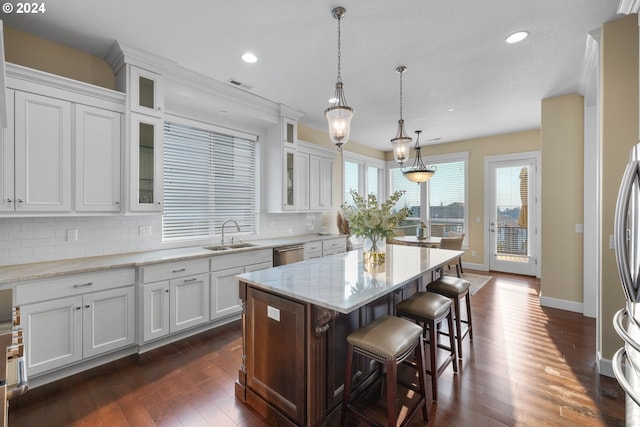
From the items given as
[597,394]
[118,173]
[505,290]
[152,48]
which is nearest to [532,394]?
[597,394]

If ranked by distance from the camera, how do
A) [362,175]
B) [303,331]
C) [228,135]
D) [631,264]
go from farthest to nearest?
[362,175]
[228,135]
[303,331]
[631,264]

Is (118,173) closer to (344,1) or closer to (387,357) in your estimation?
(344,1)

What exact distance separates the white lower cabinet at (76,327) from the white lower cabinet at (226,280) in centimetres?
81

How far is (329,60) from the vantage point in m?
2.95

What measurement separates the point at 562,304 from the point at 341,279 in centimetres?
371

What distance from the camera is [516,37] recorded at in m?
2.55

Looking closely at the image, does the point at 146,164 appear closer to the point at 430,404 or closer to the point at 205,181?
the point at 205,181

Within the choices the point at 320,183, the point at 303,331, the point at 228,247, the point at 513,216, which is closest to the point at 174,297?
the point at 228,247

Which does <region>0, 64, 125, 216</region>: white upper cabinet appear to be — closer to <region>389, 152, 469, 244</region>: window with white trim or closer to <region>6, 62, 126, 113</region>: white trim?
<region>6, 62, 126, 113</region>: white trim

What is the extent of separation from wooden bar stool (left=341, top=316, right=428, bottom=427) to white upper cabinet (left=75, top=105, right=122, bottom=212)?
257 centimetres

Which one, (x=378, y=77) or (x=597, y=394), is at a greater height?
(x=378, y=77)

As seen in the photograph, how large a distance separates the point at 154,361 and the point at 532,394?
3.19m

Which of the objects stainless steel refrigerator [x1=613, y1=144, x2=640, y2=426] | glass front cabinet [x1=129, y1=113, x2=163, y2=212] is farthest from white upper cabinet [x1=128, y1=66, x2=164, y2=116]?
stainless steel refrigerator [x1=613, y1=144, x2=640, y2=426]

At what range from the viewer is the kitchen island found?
1705 millimetres
